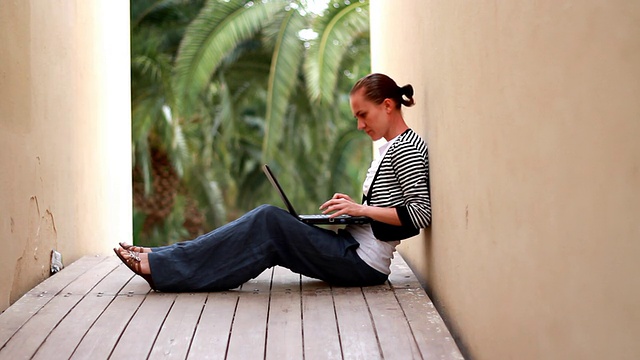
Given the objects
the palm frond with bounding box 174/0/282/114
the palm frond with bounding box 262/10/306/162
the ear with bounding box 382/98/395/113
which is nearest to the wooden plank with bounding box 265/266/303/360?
the ear with bounding box 382/98/395/113

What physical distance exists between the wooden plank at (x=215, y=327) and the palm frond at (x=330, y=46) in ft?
20.7

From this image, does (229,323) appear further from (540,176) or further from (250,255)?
A: (540,176)

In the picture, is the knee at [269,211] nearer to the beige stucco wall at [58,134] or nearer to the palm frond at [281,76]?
the beige stucco wall at [58,134]

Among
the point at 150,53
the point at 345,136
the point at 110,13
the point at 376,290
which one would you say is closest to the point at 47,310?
the point at 376,290

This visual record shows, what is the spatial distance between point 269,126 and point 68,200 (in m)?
4.83

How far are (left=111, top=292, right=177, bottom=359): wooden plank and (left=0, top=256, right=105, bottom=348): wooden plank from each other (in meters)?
0.43

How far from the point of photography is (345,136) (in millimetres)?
12648

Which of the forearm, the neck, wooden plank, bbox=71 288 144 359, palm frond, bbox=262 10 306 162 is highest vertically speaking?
palm frond, bbox=262 10 306 162

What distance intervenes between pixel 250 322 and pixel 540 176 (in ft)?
5.82

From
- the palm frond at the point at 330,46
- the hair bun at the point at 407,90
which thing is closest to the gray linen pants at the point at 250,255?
the hair bun at the point at 407,90

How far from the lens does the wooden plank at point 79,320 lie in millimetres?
3266

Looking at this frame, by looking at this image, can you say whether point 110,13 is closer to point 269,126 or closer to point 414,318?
point 269,126

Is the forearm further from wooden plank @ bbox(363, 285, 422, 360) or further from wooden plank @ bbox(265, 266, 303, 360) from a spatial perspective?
wooden plank @ bbox(265, 266, 303, 360)

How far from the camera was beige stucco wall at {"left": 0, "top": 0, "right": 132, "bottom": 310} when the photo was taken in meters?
4.27
